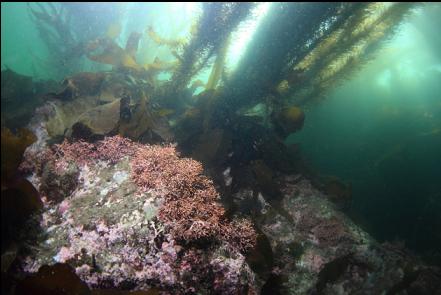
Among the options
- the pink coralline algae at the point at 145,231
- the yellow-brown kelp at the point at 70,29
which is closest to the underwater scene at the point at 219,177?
the pink coralline algae at the point at 145,231

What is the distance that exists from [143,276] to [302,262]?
5.74 feet

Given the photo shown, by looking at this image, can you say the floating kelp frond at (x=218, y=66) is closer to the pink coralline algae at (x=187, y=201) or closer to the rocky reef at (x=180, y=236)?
the rocky reef at (x=180, y=236)

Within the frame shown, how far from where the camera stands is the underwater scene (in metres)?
2.21

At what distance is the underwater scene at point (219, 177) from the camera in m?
2.21

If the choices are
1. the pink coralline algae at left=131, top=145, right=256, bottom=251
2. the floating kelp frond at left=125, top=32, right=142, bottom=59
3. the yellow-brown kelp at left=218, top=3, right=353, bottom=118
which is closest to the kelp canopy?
the yellow-brown kelp at left=218, top=3, right=353, bottom=118

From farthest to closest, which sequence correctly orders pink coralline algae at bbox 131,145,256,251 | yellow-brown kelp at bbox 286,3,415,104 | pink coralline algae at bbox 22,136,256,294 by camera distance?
yellow-brown kelp at bbox 286,3,415,104 < pink coralline algae at bbox 131,145,256,251 < pink coralline algae at bbox 22,136,256,294

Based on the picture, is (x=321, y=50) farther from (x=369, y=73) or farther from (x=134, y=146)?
(x=369, y=73)

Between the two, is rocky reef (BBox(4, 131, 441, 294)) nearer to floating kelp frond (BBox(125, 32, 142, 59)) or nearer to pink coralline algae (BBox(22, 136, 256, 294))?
pink coralline algae (BBox(22, 136, 256, 294))

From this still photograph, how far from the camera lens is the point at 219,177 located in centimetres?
376

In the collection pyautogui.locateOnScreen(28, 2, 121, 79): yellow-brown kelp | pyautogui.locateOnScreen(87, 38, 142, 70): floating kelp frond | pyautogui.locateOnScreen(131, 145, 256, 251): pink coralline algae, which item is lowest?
pyautogui.locateOnScreen(28, 2, 121, 79): yellow-brown kelp

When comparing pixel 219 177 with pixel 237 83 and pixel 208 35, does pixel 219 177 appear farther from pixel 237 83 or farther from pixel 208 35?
pixel 208 35

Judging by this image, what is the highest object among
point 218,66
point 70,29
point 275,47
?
point 275,47

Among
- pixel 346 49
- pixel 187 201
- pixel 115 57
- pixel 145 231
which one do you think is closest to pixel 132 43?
pixel 115 57

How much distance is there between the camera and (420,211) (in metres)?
6.50
